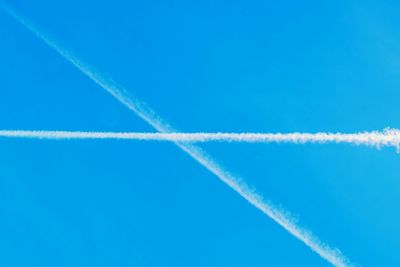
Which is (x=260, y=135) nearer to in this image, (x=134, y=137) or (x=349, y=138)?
(x=349, y=138)

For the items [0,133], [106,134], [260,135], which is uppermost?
[260,135]

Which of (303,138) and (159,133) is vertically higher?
(303,138)

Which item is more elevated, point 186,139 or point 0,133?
point 186,139

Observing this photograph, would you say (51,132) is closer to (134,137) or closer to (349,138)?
(134,137)

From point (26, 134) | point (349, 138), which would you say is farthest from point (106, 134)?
point (349, 138)

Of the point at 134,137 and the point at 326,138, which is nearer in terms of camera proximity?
the point at 326,138

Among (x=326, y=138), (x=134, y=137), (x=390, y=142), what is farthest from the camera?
(x=134, y=137)

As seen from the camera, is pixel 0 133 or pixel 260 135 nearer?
pixel 260 135

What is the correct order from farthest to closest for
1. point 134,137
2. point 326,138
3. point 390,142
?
point 134,137
point 326,138
point 390,142

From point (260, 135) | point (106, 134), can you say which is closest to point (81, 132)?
point (106, 134)
